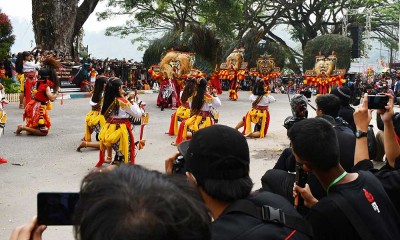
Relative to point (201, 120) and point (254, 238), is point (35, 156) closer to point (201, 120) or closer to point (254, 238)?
point (201, 120)

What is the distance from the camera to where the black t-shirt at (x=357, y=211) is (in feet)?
6.57

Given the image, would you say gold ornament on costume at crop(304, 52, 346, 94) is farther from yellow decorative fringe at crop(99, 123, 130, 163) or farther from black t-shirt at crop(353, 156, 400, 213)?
black t-shirt at crop(353, 156, 400, 213)

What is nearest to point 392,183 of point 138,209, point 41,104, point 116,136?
point 138,209

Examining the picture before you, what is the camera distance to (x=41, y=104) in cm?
982

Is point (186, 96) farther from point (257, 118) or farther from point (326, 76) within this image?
point (326, 76)

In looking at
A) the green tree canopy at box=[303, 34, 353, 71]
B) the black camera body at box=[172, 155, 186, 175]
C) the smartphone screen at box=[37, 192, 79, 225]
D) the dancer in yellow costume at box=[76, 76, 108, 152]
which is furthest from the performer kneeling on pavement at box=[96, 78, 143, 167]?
the green tree canopy at box=[303, 34, 353, 71]

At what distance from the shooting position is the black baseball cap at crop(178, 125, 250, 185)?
70.7 inches

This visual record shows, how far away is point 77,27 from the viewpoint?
24.3m

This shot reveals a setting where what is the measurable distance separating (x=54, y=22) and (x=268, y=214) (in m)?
21.7

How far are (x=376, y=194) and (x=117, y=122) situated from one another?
5184mm

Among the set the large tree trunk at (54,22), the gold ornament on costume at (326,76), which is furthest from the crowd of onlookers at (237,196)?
the large tree trunk at (54,22)

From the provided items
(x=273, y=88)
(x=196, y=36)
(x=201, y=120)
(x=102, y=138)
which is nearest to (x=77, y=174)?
(x=102, y=138)

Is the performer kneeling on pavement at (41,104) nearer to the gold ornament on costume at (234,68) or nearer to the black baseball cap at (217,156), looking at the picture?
the black baseball cap at (217,156)

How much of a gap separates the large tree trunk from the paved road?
9253 mm
